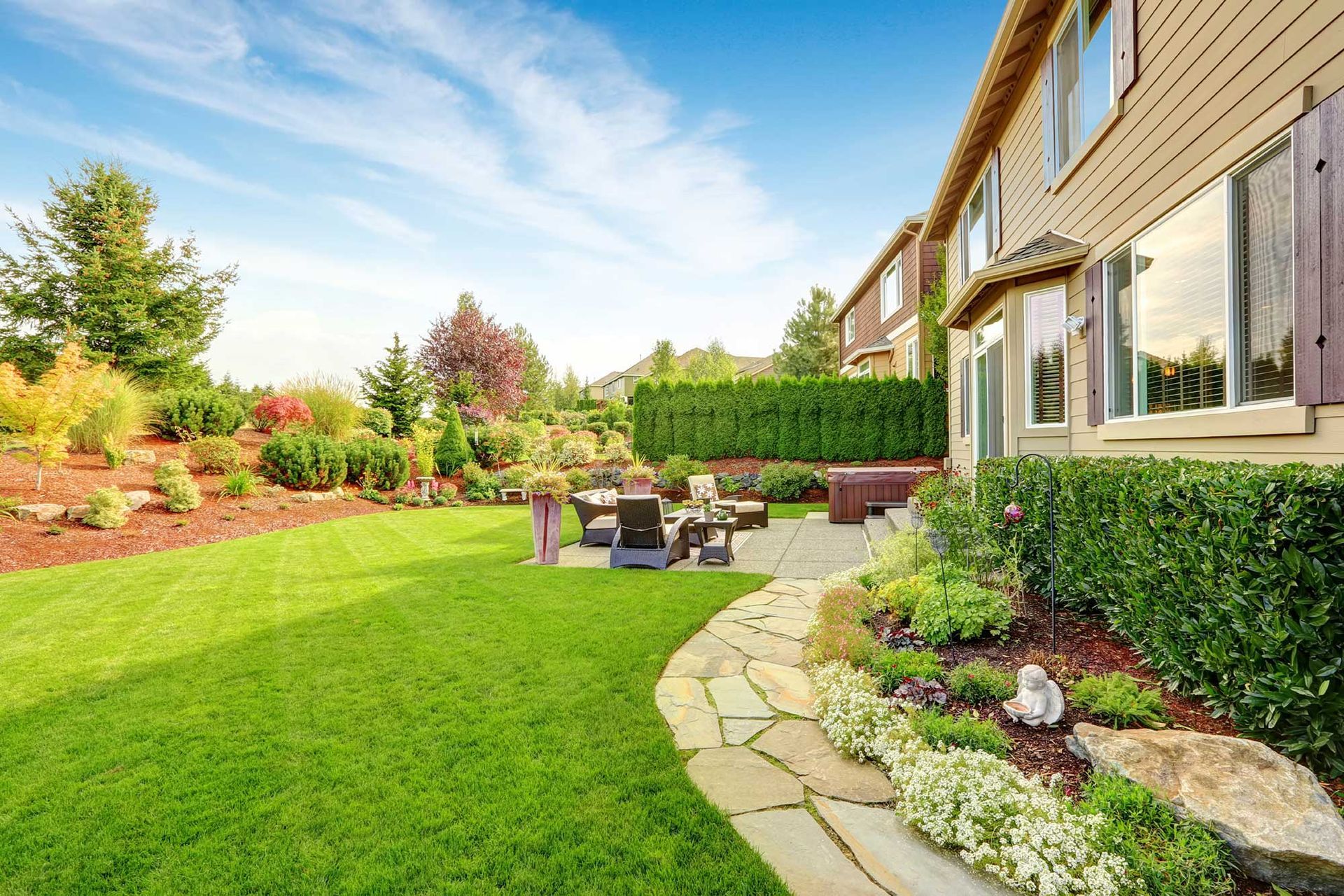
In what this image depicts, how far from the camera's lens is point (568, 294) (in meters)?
24.1

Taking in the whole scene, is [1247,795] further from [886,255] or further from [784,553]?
[886,255]

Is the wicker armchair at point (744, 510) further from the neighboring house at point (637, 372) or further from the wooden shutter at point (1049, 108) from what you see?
the neighboring house at point (637, 372)

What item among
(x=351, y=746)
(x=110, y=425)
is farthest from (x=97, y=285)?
(x=351, y=746)

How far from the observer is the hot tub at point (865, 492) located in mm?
11031

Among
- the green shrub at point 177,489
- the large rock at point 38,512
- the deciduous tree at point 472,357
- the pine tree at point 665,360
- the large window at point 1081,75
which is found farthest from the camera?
the pine tree at point 665,360

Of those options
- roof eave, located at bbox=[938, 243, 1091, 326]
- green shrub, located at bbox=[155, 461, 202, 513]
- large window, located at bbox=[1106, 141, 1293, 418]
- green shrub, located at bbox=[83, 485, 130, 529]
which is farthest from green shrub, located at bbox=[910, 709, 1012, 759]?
green shrub, located at bbox=[155, 461, 202, 513]

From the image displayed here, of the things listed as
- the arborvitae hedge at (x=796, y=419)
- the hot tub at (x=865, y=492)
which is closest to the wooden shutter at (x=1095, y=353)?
the hot tub at (x=865, y=492)

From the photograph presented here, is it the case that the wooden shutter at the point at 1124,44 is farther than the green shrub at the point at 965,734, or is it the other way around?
the wooden shutter at the point at 1124,44

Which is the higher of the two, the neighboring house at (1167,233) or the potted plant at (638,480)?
the neighboring house at (1167,233)

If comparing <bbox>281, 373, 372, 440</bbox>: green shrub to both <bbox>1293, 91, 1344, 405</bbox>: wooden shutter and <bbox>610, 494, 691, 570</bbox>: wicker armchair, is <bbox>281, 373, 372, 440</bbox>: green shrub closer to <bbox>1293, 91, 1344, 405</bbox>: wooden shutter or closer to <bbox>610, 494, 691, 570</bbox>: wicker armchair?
<bbox>610, 494, 691, 570</bbox>: wicker armchair

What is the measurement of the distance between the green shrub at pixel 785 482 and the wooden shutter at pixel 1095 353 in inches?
360

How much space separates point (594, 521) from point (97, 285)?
18195 millimetres

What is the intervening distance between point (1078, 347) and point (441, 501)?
13.4 metres

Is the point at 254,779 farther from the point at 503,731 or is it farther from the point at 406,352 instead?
the point at 406,352
